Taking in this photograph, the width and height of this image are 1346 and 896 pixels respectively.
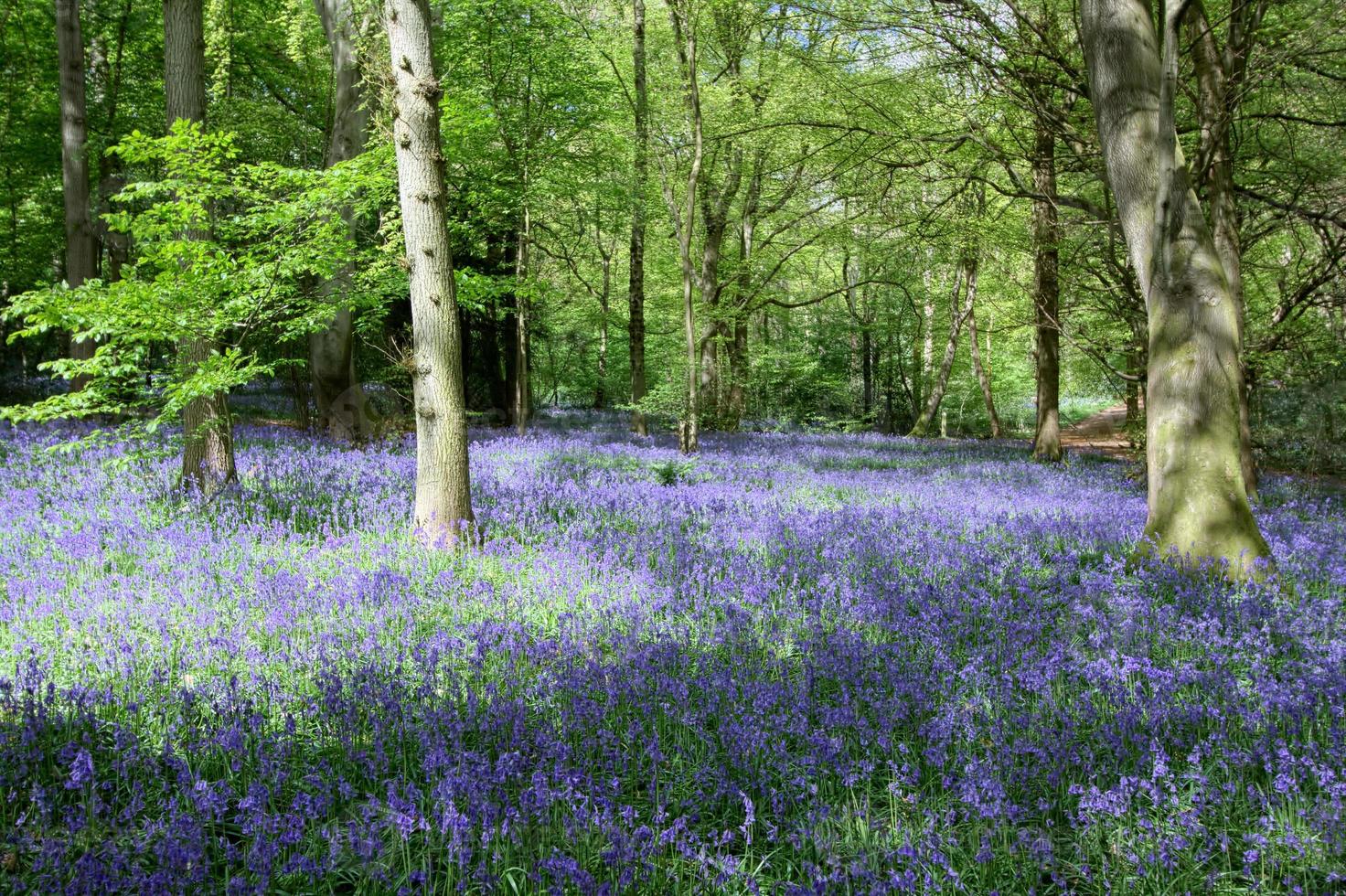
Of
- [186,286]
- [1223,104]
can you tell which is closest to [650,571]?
[186,286]

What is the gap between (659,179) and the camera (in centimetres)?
1664

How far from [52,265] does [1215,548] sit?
33.3 metres

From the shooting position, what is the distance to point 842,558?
5.50 metres

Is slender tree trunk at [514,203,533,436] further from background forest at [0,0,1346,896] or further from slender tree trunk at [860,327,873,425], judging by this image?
slender tree trunk at [860,327,873,425]

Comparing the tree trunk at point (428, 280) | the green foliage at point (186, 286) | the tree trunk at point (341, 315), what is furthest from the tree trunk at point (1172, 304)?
the tree trunk at point (341, 315)

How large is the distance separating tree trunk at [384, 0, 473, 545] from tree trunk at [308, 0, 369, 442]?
665 cm

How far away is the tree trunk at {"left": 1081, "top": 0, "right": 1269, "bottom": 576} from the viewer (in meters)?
5.25

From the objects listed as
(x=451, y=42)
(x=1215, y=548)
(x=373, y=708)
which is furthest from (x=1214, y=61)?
(x=451, y=42)

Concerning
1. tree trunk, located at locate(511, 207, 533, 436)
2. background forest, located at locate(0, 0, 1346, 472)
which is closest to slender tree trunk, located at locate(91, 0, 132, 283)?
background forest, located at locate(0, 0, 1346, 472)

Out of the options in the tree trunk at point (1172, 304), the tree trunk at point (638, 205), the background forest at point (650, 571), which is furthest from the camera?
the tree trunk at point (638, 205)

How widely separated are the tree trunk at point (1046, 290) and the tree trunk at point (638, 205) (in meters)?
7.22

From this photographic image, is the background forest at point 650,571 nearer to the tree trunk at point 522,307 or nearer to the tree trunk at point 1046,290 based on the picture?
the tree trunk at point 1046,290

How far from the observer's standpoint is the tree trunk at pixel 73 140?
11.7 m

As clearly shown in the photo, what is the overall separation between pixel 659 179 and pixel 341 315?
799 centimetres
